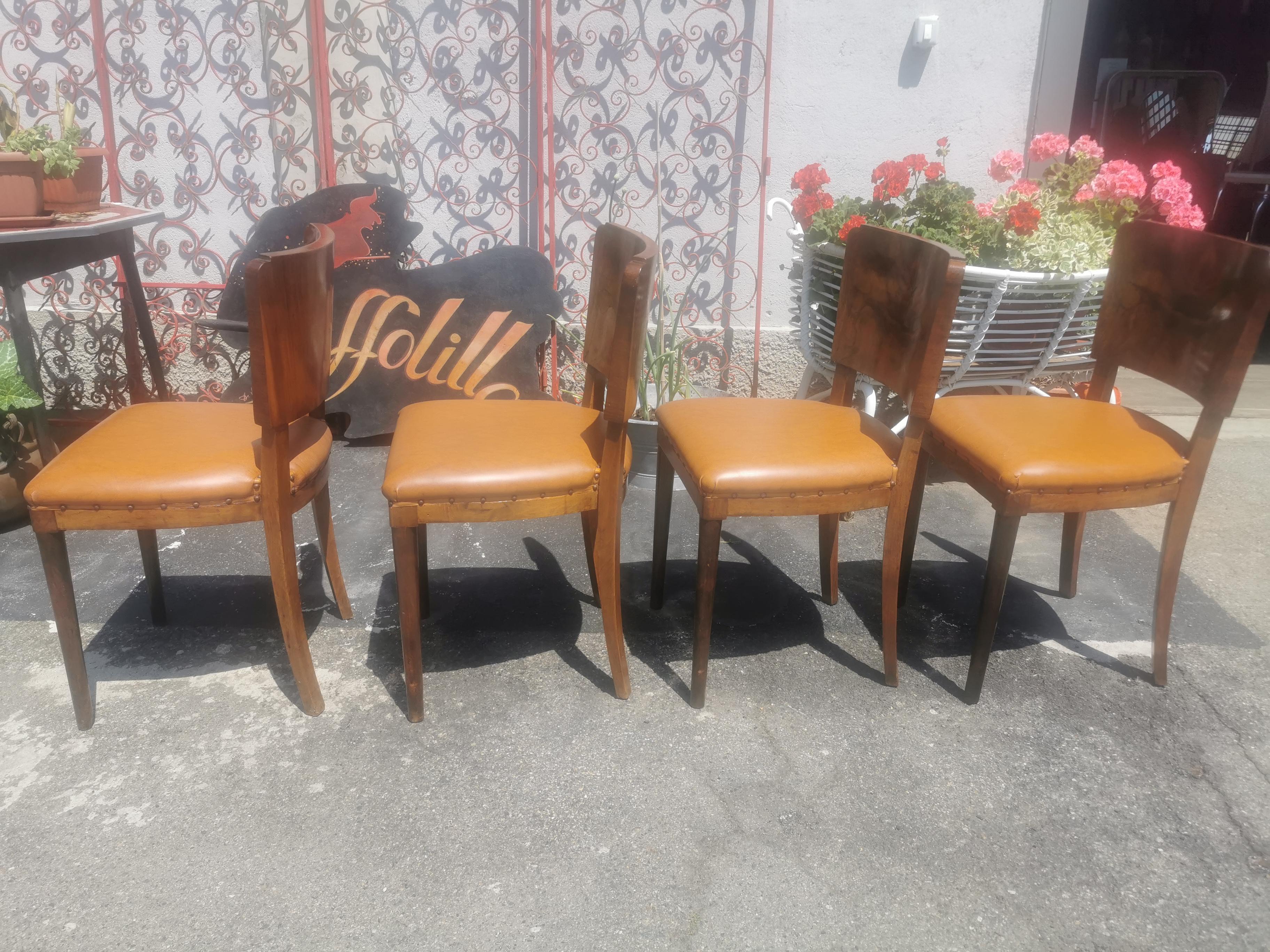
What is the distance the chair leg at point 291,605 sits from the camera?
2.15 m

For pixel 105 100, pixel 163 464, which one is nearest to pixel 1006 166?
pixel 163 464

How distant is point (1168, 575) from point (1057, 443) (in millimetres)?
482

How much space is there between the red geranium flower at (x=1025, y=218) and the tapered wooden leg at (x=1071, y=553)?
3.33 feet

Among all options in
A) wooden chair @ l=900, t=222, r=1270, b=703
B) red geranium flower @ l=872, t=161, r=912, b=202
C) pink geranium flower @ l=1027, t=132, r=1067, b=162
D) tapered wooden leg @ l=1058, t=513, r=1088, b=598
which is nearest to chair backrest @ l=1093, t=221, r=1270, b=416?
wooden chair @ l=900, t=222, r=1270, b=703

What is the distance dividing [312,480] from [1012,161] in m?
2.96

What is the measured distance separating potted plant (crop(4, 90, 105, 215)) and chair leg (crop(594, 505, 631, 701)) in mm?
2044

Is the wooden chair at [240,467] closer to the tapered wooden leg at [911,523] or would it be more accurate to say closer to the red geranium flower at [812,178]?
the tapered wooden leg at [911,523]

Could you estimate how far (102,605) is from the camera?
2828mm

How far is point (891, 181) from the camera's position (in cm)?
349

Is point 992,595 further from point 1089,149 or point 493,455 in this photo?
point 1089,149

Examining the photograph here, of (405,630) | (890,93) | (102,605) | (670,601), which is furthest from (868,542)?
(102,605)

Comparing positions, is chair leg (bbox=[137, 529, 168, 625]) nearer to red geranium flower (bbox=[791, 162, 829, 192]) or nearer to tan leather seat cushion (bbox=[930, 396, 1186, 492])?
tan leather seat cushion (bbox=[930, 396, 1186, 492])

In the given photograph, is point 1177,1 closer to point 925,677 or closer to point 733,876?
point 925,677

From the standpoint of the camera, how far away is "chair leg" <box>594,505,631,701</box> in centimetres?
230
